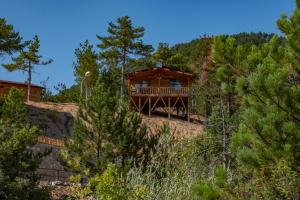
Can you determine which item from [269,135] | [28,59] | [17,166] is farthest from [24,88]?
[269,135]

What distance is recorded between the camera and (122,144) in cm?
1675

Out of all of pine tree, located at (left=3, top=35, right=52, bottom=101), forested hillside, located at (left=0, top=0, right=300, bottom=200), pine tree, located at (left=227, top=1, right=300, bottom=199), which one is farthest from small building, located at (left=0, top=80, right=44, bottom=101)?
pine tree, located at (left=227, top=1, right=300, bottom=199)

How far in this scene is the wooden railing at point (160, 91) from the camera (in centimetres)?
3691

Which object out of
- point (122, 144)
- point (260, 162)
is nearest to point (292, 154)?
point (260, 162)

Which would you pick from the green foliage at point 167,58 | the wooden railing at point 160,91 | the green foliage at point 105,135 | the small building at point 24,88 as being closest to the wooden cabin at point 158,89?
the wooden railing at point 160,91

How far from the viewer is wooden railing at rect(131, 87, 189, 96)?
1453 inches

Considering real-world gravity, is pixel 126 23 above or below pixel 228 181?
above

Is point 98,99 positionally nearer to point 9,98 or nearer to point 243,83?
point 9,98

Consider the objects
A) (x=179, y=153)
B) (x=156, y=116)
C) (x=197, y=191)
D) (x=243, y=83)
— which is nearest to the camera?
(x=197, y=191)

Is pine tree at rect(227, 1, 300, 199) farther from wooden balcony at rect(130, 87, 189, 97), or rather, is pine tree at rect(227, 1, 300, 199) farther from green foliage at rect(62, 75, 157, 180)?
wooden balcony at rect(130, 87, 189, 97)

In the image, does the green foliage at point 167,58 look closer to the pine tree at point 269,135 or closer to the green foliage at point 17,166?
the green foliage at point 17,166

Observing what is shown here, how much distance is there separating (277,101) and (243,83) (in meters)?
0.68

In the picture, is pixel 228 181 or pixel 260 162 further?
pixel 260 162

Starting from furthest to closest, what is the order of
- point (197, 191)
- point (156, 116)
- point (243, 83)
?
point (156, 116)
point (243, 83)
point (197, 191)
